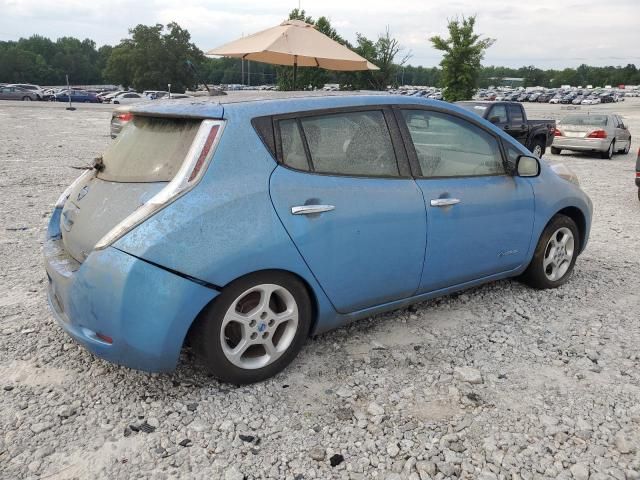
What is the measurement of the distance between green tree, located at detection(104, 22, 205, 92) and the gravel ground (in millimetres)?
87590

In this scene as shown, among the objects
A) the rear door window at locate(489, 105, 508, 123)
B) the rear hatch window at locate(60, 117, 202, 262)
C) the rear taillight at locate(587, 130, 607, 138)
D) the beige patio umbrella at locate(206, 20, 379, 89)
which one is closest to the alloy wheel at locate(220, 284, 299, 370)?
the rear hatch window at locate(60, 117, 202, 262)

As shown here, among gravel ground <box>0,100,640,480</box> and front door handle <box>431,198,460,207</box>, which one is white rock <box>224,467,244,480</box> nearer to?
gravel ground <box>0,100,640,480</box>

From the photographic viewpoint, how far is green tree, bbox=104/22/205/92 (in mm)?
87500

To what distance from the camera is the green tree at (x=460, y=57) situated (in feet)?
111

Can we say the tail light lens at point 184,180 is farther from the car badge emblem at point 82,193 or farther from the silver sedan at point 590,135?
the silver sedan at point 590,135

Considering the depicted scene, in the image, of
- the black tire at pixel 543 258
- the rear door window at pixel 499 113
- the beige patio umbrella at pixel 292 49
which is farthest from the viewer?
the rear door window at pixel 499 113

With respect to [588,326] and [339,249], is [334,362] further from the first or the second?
[588,326]

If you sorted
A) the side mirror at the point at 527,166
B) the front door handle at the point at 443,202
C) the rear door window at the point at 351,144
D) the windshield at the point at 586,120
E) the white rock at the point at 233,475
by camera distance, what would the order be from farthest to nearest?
the windshield at the point at 586,120 < the side mirror at the point at 527,166 < the front door handle at the point at 443,202 < the rear door window at the point at 351,144 < the white rock at the point at 233,475

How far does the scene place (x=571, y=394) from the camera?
118 inches

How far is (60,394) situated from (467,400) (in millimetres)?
2135

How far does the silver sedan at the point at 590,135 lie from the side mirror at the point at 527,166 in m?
12.6

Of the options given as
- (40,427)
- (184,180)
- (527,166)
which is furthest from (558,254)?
(40,427)

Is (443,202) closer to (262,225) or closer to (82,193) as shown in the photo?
(262,225)

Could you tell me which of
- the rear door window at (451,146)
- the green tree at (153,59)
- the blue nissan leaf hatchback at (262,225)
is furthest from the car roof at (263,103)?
the green tree at (153,59)
